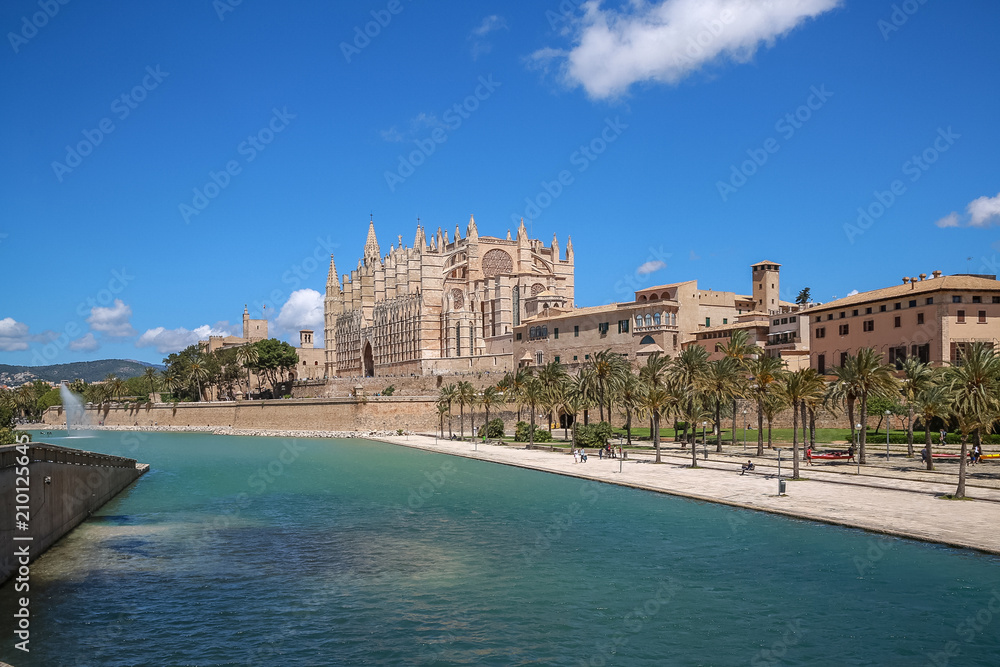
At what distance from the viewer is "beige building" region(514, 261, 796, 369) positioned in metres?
68.3

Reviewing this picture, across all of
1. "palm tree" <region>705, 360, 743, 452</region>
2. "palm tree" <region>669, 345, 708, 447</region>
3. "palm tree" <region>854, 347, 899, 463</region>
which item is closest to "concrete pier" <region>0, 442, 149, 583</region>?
"palm tree" <region>669, 345, 708, 447</region>

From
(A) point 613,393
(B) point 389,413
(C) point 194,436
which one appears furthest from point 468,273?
(A) point 613,393

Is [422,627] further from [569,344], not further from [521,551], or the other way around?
[569,344]

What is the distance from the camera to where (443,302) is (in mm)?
103750

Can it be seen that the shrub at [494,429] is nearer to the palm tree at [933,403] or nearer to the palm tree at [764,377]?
the palm tree at [764,377]

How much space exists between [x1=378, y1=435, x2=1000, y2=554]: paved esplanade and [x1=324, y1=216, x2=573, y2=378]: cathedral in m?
44.0

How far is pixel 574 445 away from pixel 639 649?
36356 millimetres

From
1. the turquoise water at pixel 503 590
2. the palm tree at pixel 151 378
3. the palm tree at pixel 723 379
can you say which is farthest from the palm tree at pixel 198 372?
the palm tree at pixel 723 379

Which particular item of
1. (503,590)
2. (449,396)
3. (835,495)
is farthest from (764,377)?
(449,396)

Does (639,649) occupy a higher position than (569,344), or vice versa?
(569,344)

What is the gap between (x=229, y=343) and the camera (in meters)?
154

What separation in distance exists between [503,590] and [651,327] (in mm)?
52351

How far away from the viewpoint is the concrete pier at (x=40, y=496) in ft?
59.5

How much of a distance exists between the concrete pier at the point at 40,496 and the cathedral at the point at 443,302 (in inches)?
2186
